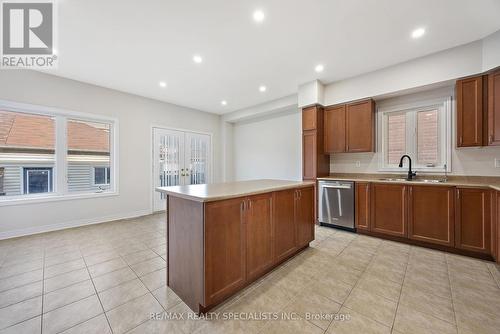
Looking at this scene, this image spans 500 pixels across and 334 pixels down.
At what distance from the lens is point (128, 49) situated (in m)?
2.89

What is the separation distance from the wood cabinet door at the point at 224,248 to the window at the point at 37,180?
13.5 ft

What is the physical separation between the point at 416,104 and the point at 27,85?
6709mm

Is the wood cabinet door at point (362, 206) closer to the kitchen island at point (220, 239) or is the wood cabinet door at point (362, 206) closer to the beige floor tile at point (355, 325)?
the kitchen island at point (220, 239)

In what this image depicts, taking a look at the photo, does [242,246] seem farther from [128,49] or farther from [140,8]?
[128,49]

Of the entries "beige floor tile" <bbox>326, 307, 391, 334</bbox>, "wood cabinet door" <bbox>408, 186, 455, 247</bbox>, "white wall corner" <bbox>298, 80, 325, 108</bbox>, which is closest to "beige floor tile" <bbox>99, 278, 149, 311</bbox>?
"beige floor tile" <bbox>326, 307, 391, 334</bbox>

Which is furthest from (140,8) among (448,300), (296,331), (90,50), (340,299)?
(448,300)

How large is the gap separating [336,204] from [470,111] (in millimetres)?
2271

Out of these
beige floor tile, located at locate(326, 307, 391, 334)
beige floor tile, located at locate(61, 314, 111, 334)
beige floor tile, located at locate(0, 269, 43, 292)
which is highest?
beige floor tile, located at locate(0, 269, 43, 292)

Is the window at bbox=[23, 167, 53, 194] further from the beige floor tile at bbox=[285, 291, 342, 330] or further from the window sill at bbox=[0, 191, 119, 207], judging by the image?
the beige floor tile at bbox=[285, 291, 342, 330]

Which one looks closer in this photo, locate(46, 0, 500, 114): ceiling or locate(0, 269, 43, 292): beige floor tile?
locate(0, 269, 43, 292): beige floor tile

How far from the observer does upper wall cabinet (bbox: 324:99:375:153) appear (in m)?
3.65

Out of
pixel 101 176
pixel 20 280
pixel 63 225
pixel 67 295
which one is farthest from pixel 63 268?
pixel 101 176

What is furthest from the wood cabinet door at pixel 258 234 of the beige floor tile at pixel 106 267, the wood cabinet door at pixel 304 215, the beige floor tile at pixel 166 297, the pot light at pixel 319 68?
the pot light at pixel 319 68

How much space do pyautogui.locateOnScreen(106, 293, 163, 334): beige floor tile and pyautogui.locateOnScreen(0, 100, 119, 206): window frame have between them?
324 centimetres
